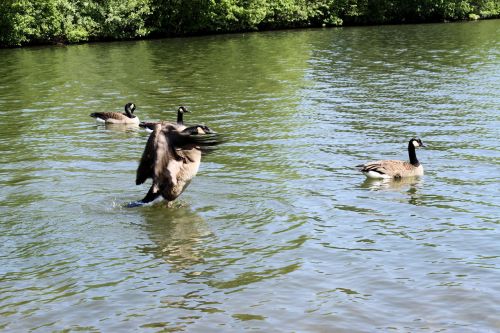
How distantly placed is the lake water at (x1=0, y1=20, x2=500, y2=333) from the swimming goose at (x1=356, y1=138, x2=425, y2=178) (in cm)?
20

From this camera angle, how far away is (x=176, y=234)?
11195 millimetres

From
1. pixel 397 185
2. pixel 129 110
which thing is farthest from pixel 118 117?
pixel 397 185

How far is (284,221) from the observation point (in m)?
11.5

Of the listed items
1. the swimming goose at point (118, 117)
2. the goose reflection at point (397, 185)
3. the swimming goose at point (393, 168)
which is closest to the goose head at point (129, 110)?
the swimming goose at point (118, 117)

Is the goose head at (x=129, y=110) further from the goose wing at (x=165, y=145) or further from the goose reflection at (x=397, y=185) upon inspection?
the goose wing at (x=165, y=145)

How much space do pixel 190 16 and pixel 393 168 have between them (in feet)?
150

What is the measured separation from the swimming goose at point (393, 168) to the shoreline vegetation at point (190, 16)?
133 ft

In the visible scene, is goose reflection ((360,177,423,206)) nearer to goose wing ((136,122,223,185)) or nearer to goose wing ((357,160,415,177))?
goose wing ((357,160,415,177))

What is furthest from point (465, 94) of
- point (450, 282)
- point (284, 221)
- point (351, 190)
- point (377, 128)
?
point (450, 282)

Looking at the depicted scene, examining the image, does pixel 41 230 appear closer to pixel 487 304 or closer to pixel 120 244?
pixel 120 244

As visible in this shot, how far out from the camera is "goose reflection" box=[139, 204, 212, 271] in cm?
1012

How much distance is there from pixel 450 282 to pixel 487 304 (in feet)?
2.42

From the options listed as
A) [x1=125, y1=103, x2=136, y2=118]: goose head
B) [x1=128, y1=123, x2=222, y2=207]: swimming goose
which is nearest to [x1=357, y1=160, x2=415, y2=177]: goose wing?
[x1=128, y1=123, x2=222, y2=207]: swimming goose

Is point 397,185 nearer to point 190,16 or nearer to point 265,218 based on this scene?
point 265,218
